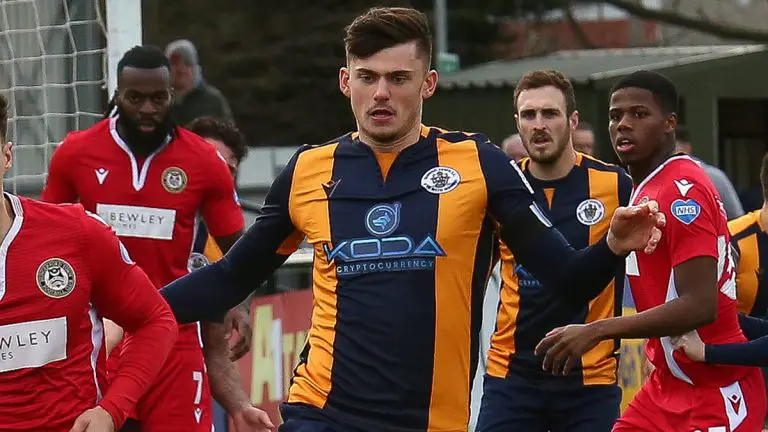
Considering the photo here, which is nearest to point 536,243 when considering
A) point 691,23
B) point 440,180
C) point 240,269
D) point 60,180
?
point 440,180

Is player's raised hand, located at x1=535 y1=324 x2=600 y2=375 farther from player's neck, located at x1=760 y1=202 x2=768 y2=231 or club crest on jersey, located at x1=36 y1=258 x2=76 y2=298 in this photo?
player's neck, located at x1=760 y1=202 x2=768 y2=231

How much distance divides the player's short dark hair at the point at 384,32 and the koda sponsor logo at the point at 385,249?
1.68ft

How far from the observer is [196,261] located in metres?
8.34

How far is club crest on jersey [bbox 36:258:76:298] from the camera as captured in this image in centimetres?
512

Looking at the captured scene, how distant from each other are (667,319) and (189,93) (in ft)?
22.8

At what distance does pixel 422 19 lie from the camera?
212 inches

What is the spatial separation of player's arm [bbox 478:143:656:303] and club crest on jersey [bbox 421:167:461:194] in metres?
0.10

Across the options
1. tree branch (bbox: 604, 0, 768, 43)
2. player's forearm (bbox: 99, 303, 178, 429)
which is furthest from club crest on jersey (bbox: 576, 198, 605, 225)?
tree branch (bbox: 604, 0, 768, 43)

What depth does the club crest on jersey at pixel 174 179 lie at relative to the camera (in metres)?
7.91

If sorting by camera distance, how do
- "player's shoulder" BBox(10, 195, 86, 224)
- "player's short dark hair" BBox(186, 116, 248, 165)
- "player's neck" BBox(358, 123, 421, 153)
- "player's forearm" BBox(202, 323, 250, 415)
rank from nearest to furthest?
"player's shoulder" BBox(10, 195, 86, 224), "player's neck" BBox(358, 123, 421, 153), "player's forearm" BBox(202, 323, 250, 415), "player's short dark hair" BBox(186, 116, 248, 165)

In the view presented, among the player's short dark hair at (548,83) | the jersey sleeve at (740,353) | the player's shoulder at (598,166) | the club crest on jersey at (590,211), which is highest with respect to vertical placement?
the player's short dark hair at (548,83)

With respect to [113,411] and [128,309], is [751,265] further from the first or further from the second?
[113,411]

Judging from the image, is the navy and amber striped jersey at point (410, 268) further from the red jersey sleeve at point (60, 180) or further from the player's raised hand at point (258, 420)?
the red jersey sleeve at point (60, 180)

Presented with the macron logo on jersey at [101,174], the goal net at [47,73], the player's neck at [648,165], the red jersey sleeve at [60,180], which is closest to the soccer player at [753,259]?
the player's neck at [648,165]
